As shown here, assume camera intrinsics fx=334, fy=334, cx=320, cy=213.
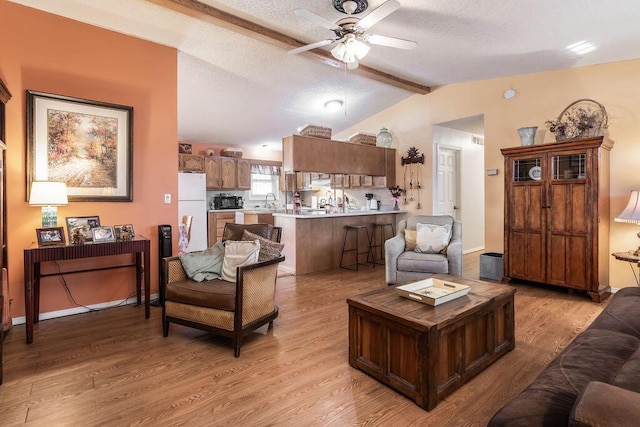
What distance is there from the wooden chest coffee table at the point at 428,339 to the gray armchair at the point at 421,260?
140cm

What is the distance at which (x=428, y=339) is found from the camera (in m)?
1.76

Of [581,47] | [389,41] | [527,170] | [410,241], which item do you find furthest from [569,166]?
[389,41]

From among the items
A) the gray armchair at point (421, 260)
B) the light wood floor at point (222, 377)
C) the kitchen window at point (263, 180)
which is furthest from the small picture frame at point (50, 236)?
the kitchen window at point (263, 180)

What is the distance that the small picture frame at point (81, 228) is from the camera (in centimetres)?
297

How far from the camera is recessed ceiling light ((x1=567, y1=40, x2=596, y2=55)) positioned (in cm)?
346

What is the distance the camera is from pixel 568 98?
4.14m

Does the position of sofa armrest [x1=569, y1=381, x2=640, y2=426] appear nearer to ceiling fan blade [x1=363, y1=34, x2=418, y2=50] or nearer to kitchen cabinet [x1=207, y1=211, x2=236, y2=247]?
ceiling fan blade [x1=363, y1=34, x2=418, y2=50]

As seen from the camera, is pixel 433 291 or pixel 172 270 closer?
pixel 433 291

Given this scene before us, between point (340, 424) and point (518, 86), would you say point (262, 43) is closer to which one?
point (518, 86)

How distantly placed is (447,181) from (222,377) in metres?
5.39

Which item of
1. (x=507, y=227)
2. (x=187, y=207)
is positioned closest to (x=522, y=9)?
(x=507, y=227)

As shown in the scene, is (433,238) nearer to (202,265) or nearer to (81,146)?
(202,265)

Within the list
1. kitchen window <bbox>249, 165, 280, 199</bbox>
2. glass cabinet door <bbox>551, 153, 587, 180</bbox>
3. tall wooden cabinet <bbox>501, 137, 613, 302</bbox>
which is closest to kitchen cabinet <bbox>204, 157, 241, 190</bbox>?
kitchen window <bbox>249, 165, 280, 199</bbox>

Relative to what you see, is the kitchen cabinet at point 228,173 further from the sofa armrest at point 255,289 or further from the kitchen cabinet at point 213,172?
the sofa armrest at point 255,289
